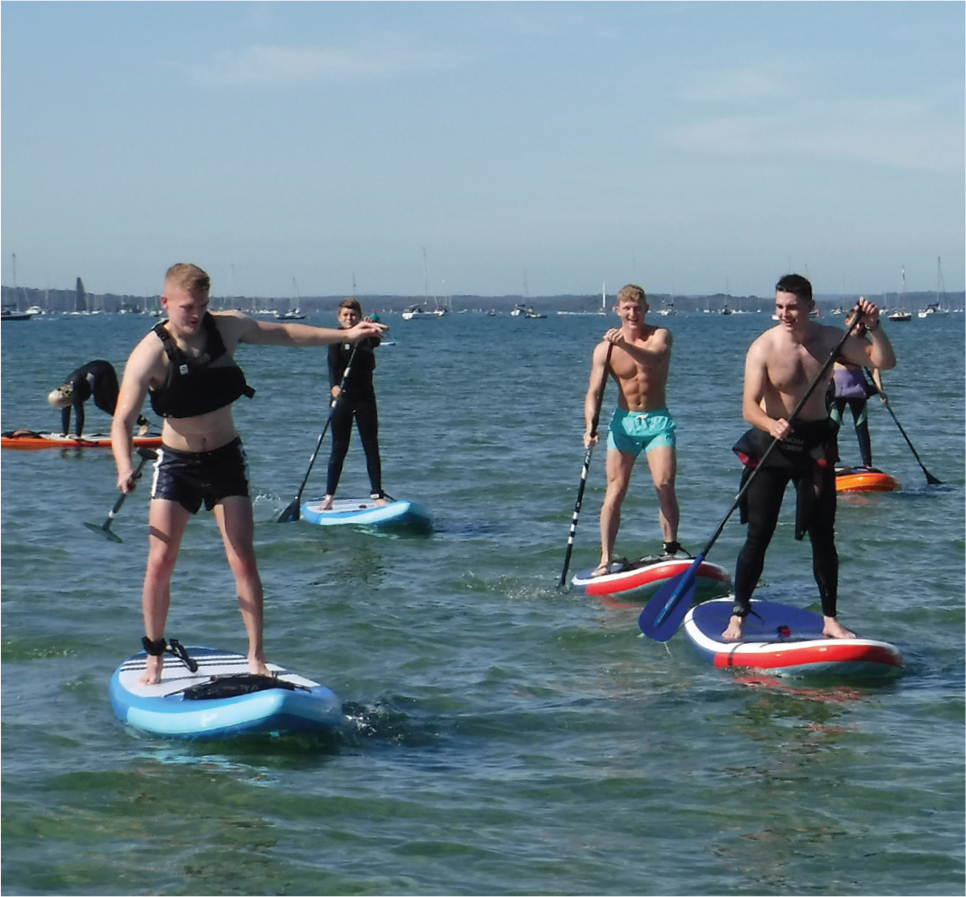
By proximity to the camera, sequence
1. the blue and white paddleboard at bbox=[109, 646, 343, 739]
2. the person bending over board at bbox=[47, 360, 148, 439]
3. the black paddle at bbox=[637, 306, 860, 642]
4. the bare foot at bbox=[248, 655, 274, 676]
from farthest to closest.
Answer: the person bending over board at bbox=[47, 360, 148, 439], the black paddle at bbox=[637, 306, 860, 642], the bare foot at bbox=[248, 655, 274, 676], the blue and white paddleboard at bbox=[109, 646, 343, 739]

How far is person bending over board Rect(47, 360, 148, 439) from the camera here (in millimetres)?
20344

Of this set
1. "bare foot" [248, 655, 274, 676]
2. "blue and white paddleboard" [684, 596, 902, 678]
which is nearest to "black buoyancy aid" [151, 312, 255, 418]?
"bare foot" [248, 655, 274, 676]

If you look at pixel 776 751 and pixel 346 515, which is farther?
pixel 346 515

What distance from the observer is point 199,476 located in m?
7.36

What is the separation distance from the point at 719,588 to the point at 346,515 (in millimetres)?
4249

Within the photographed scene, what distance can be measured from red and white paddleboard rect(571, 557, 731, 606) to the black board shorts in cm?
407

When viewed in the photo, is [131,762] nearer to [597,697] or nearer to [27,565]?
[597,697]

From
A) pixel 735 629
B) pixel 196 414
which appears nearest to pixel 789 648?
pixel 735 629

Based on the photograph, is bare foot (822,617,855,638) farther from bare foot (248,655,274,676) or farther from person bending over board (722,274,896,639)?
bare foot (248,655,274,676)

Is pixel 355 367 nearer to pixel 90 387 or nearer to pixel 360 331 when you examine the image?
pixel 360 331

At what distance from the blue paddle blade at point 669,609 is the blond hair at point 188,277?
3.72 metres

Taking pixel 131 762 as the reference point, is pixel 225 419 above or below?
above

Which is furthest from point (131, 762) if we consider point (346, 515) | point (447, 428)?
point (447, 428)

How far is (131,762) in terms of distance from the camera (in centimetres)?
720
